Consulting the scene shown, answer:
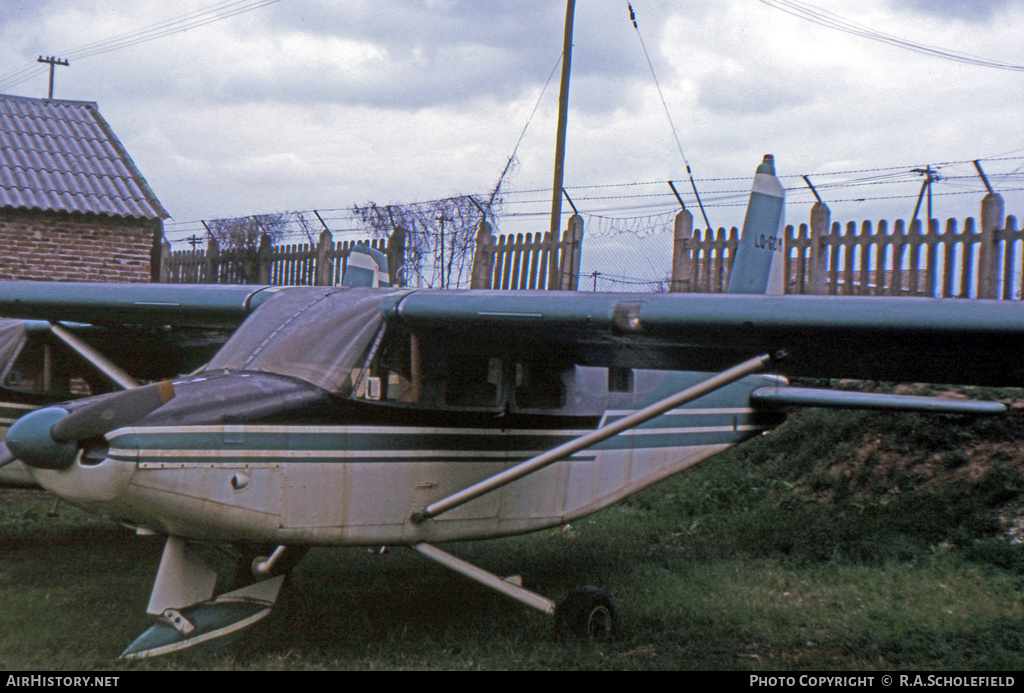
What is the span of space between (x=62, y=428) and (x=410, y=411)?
2139 mm

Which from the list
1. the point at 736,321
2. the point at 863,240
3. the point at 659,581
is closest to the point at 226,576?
the point at 659,581

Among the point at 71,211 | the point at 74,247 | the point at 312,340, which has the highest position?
the point at 71,211

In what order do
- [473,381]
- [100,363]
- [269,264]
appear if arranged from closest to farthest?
[473,381] → [100,363] → [269,264]

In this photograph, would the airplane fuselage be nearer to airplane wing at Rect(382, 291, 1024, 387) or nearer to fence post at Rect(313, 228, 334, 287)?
airplane wing at Rect(382, 291, 1024, 387)

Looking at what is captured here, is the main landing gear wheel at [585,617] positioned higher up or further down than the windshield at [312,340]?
further down

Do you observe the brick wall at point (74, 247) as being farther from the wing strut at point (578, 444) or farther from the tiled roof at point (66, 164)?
the wing strut at point (578, 444)

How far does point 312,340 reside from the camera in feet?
19.7

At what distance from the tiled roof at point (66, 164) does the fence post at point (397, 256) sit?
3494mm

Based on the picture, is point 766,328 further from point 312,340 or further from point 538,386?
point 312,340

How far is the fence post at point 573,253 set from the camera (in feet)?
41.8

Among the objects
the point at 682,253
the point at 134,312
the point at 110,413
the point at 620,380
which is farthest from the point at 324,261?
the point at 110,413

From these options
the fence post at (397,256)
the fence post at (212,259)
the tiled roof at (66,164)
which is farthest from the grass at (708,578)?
the fence post at (212,259)

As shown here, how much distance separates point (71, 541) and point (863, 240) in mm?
9089

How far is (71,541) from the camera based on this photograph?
9.74m
